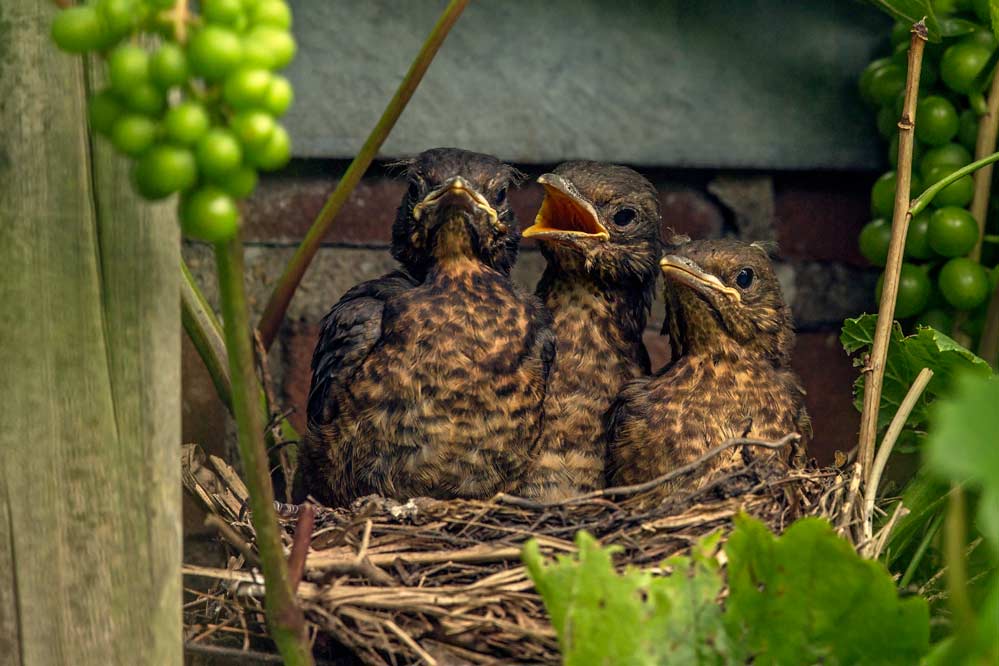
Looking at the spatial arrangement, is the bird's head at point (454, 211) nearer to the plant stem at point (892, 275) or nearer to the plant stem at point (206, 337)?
the plant stem at point (206, 337)

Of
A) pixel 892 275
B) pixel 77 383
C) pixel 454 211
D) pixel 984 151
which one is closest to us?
pixel 77 383

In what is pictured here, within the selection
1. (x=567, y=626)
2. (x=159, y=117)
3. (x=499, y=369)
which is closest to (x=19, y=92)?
(x=159, y=117)

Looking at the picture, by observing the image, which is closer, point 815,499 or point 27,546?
point 27,546

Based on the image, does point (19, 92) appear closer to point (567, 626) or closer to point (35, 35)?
point (35, 35)

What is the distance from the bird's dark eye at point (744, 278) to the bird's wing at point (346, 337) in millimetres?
540

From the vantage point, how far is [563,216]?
203cm

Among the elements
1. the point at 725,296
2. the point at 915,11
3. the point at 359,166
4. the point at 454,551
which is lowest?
the point at 454,551

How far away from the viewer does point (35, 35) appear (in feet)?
3.43

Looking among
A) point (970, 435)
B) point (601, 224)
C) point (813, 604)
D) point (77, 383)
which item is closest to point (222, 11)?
point (77, 383)

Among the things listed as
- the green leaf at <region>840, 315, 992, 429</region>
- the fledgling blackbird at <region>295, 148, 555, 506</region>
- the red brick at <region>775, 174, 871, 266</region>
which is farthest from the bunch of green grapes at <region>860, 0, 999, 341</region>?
the fledgling blackbird at <region>295, 148, 555, 506</region>

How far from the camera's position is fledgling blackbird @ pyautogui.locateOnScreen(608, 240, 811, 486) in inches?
69.8

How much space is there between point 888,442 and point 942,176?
21.2 inches

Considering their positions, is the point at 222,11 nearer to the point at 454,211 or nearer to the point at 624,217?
the point at 454,211

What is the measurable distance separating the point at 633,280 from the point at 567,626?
1.02 metres
